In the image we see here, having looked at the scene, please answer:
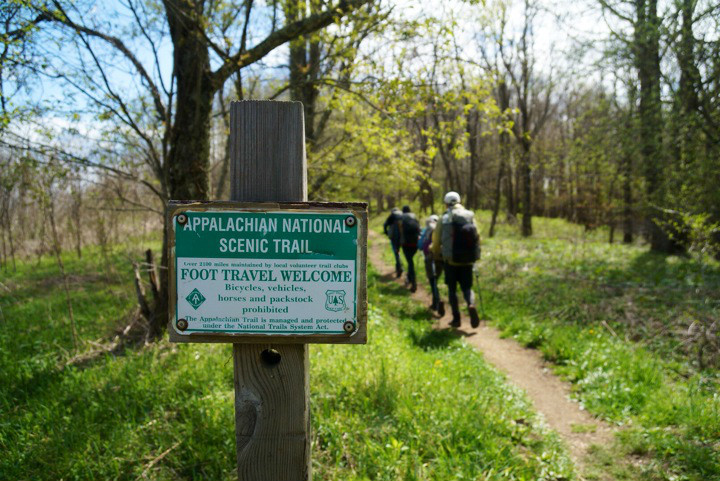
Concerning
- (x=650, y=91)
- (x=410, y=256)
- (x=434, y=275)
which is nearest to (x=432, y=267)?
(x=434, y=275)

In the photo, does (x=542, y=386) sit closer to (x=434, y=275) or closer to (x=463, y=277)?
(x=463, y=277)

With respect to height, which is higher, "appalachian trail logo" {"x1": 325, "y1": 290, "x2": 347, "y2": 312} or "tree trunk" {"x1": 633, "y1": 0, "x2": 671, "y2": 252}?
"tree trunk" {"x1": 633, "y1": 0, "x2": 671, "y2": 252}

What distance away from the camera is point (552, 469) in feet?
10.5

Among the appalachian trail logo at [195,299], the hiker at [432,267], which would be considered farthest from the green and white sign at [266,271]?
the hiker at [432,267]

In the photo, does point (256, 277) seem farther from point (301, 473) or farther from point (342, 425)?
point (342, 425)

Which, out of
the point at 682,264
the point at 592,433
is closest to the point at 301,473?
the point at 592,433

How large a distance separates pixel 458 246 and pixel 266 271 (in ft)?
17.7

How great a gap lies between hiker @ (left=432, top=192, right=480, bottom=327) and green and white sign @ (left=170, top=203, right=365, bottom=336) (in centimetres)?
526

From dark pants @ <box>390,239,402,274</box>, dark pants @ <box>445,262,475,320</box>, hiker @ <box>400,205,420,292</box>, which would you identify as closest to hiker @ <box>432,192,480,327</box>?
dark pants @ <box>445,262,475,320</box>

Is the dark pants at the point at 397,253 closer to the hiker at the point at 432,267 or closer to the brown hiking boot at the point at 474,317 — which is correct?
the hiker at the point at 432,267

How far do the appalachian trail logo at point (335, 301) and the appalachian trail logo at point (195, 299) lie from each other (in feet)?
1.32

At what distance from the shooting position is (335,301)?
1381mm

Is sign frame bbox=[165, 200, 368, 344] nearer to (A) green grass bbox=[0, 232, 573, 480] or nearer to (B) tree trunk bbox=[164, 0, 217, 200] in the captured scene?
(A) green grass bbox=[0, 232, 573, 480]

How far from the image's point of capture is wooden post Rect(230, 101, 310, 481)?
4.80 ft
